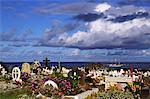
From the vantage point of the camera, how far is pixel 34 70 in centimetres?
2330

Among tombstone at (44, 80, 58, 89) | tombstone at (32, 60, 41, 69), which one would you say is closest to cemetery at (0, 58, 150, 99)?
tombstone at (44, 80, 58, 89)

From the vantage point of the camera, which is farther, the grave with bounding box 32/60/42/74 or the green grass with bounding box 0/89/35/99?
the grave with bounding box 32/60/42/74

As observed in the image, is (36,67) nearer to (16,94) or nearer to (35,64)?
(35,64)


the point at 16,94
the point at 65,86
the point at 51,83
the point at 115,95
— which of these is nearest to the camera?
the point at 115,95

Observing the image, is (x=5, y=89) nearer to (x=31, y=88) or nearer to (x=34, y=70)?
(x=31, y=88)

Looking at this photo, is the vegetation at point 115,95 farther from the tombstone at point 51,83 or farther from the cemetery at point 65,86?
the tombstone at point 51,83

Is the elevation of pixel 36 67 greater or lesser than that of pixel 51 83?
greater

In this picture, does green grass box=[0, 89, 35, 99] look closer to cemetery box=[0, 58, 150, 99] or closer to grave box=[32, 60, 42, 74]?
cemetery box=[0, 58, 150, 99]

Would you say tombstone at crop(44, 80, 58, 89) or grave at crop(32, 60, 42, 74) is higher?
grave at crop(32, 60, 42, 74)

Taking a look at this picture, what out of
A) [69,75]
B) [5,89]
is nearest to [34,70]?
[69,75]

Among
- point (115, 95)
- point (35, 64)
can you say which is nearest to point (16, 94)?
point (115, 95)

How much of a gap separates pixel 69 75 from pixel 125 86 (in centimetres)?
374

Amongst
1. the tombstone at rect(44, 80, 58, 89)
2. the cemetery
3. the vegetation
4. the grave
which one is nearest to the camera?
the vegetation

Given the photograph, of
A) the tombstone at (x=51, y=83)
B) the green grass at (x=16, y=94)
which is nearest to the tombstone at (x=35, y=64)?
the green grass at (x=16, y=94)
